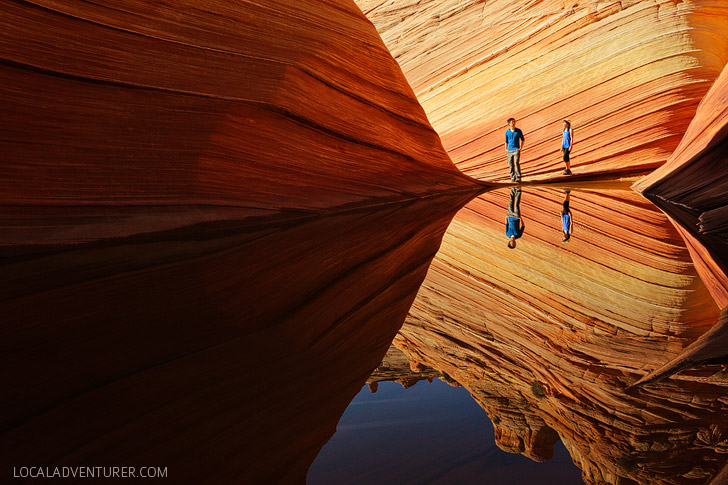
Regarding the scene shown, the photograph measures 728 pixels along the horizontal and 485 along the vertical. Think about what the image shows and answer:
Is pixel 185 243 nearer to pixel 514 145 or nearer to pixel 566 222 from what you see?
pixel 566 222

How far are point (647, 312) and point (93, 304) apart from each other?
0.90m

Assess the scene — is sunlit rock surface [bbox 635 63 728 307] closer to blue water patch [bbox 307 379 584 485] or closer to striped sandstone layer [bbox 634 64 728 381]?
striped sandstone layer [bbox 634 64 728 381]

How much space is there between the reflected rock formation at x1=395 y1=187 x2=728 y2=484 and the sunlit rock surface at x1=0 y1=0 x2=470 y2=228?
1.60ft

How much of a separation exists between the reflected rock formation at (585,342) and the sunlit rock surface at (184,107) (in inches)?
19.2

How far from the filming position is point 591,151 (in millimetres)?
2891

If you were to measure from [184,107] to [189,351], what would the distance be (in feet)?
2.10

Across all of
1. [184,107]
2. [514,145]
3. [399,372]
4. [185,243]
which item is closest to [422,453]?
[399,372]

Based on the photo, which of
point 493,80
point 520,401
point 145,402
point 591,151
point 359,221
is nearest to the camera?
point 145,402

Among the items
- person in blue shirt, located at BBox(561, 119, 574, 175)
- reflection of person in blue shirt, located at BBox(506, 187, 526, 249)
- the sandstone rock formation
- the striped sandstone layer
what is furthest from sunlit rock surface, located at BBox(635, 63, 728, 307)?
person in blue shirt, located at BBox(561, 119, 574, 175)

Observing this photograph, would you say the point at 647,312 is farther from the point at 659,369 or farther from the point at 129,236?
the point at 129,236

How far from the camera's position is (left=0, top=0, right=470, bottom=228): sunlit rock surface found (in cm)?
77

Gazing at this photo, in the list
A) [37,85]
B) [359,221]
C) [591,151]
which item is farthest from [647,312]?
[591,151]

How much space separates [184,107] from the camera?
0.98 m

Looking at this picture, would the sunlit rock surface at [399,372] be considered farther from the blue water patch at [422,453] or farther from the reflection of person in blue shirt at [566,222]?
the reflection of person in blue shirt at [566,222]
